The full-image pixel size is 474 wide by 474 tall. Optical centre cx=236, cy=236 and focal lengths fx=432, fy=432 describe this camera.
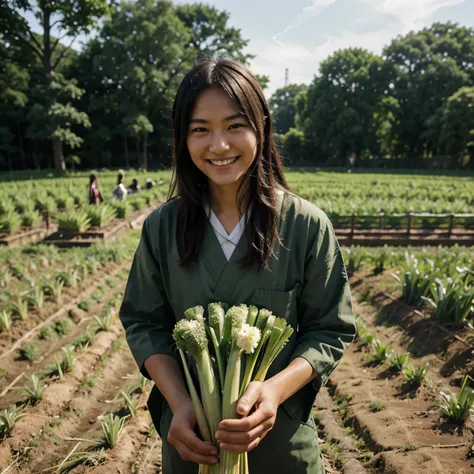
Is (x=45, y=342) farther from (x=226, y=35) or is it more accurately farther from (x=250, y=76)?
(x=226, y=35)

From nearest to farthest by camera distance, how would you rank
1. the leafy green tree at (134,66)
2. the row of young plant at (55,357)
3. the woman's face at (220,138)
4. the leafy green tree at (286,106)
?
the woman's face at (220,138) < the row of young plant at (55,357) < the leafy green tree at (134,66) < the leafy green tree at (286,106)

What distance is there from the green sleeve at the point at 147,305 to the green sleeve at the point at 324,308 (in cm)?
48

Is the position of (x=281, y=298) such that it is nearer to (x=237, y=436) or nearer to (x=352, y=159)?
(x=237, y=436)

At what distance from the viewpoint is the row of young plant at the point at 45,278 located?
5.37m

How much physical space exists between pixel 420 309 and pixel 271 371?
481cm

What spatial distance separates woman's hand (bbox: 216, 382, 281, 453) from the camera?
1.16m

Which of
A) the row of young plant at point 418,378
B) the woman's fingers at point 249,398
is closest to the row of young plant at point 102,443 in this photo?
the woman's fingers at point 249,398

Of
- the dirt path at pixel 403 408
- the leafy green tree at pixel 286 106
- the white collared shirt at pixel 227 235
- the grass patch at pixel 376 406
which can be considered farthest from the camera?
the leafy green tree at pixel 286 106

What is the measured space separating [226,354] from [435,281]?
5012 mm

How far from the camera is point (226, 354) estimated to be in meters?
1.38

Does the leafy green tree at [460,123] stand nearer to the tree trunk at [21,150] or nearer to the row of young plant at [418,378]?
the tree trunk at [21,150]

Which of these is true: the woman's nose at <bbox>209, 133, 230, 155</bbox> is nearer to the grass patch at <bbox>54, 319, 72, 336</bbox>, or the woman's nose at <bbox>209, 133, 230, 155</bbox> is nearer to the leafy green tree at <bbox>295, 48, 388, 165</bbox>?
the grass patch at <bbox>54, 319, 72, 336</bbox>

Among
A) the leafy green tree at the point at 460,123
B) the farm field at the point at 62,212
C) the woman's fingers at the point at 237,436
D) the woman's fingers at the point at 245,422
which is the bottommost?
the farm field at the point at 62,212

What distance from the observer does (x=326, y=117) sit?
42062mm
